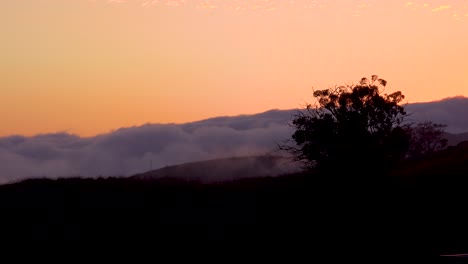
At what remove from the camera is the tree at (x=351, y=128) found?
61.3 meters

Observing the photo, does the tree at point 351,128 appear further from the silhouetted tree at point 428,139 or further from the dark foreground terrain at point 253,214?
the silhouetted tree at point 428,139

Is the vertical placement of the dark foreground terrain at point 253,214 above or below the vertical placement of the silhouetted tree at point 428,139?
below

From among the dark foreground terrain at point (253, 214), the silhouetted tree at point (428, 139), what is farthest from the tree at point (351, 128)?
the silhouetted tree at point (428, 139)

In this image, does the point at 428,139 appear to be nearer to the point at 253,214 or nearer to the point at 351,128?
the point at 351,128

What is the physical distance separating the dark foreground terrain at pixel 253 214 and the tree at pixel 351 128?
334cm

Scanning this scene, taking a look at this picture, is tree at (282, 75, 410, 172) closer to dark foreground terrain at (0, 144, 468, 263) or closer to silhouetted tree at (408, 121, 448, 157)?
dark foreground terrain at (0, 144, 468, 263)

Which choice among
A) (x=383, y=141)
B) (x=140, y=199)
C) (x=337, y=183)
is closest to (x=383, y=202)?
(x=337, y=183)

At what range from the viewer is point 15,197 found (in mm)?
58156

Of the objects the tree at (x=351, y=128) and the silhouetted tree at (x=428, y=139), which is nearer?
the tree at (x=351, y=128)

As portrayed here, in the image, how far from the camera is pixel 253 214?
5184cm

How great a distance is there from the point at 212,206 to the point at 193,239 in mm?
8760

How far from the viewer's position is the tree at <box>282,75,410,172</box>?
201 ft

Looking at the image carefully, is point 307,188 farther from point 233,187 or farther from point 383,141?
point 383,141

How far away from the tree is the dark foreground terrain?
11.0ft
